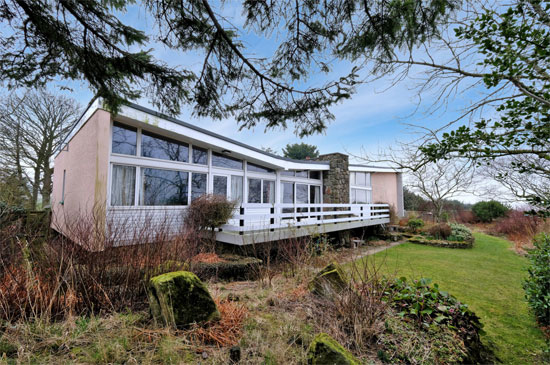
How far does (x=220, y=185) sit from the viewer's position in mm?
9961

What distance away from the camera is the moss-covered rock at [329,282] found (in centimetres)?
324

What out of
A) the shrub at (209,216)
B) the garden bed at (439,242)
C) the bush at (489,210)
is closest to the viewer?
the shrub at (209,216)

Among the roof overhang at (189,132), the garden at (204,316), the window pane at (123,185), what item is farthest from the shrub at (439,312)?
the window pane at (123,185)

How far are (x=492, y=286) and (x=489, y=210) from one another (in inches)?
667

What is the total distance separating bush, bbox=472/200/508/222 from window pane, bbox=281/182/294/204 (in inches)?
627

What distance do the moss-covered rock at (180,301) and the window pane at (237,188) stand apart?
7.80m

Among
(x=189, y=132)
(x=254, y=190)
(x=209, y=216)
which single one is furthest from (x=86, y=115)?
(x=254, y=190)

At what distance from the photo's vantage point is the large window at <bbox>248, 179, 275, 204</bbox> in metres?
11.5

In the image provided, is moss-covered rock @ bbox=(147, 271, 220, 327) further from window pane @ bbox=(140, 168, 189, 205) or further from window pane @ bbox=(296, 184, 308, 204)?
window pane @ bbox=(296, 184, 308, 204)

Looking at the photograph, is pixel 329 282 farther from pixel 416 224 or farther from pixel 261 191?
pixel 416 224

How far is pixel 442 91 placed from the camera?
310cm

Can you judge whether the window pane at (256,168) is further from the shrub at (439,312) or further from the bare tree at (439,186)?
the bare tree at (439,186)

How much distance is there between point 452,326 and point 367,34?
3.80 m

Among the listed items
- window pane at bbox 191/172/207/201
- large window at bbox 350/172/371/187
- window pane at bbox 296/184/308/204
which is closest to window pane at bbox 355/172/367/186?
large window at bbox 350/172/371/187
